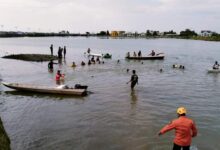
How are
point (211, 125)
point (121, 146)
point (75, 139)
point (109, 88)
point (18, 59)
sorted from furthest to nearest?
point (18, 59) < point (109, 88) < point (211, 125) < point (75, 139) < point (121, 146)

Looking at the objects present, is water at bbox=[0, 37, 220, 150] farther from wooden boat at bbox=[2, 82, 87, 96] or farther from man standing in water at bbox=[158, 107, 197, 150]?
man standing in water at bbox=[158, 107, 197, 150]

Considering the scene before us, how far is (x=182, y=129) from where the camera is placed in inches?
384

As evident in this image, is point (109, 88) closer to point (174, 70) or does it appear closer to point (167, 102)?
point (167, 102)

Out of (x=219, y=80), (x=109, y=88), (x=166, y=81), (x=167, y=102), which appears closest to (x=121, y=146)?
(x=167, y=102)

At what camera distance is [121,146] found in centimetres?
1483

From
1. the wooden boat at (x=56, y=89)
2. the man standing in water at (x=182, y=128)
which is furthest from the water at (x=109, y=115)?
the man standing in water at (x=182, y=128)

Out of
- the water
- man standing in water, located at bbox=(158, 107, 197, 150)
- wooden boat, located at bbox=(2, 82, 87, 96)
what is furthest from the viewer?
wooden boat, located at bbox=(2, 82, 87, 96)

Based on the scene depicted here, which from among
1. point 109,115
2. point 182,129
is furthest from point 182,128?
point 109,115

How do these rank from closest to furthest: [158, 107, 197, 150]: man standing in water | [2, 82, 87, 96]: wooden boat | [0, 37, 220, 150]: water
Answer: [158, 107, 197, 150]: man standing in water → [0, 37, 220, 150]: water → [2, 82, 87, 96]: wooden boat

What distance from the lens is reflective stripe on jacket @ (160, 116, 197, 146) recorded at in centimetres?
973

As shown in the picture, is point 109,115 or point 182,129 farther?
point 109,115

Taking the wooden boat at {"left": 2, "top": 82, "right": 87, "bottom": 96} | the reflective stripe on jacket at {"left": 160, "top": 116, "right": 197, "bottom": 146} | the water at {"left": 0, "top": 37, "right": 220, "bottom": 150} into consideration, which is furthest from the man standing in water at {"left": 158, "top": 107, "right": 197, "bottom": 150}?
the wooden boat at {"left": 2, "top": 82, "right": 87, "bottom": 96}

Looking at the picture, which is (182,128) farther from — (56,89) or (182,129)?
(56,89)

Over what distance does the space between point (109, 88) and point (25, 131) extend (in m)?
14.0
